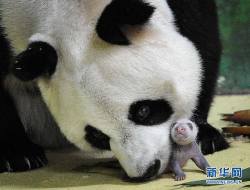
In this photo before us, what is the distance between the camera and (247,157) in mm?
3363

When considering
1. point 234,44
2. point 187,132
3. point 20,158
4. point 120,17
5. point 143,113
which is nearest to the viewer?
point 120,17

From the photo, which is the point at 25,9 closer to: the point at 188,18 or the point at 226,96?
the point at 188,18

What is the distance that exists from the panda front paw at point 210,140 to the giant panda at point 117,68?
40cm

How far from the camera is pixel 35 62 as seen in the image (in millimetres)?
2947

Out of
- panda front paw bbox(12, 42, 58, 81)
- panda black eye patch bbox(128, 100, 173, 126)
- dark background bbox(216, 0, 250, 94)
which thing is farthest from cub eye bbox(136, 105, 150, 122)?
dark background bbox(216, 0, 250, 94)

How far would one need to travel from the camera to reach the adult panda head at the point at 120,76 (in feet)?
9.61

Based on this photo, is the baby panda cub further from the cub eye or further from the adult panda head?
the cub eye

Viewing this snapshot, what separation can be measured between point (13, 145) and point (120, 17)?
1.15 metres

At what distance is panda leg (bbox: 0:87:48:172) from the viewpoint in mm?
3545

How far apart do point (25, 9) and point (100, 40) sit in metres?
0.48

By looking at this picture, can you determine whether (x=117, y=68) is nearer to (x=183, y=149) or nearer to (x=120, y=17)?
(x=120, y=17)

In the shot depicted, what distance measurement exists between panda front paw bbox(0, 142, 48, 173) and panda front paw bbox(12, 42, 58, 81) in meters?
0.70

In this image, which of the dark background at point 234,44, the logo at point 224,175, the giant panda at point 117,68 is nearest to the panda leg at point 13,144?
the giant panda at point 117,68

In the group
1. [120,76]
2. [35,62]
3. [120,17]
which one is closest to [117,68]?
[120,76]
